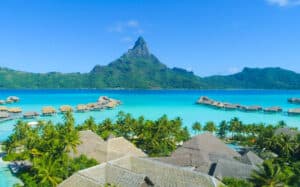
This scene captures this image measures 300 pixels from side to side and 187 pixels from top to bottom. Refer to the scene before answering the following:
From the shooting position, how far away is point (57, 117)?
63625mm

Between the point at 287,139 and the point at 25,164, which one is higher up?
the point at 287,139

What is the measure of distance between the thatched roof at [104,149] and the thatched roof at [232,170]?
7.20 m

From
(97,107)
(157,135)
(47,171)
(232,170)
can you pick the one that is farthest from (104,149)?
(97,107)

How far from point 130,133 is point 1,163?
44.4 feet

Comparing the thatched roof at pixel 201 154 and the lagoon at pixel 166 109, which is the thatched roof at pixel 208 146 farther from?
the lagoon at pixel 166 109

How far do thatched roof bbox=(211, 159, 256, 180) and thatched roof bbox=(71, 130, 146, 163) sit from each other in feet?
23.6

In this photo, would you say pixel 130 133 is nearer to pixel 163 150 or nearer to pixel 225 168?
pixel 163 150

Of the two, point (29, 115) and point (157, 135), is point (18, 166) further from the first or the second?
point (29, 115)

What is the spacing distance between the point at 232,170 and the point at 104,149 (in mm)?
9985

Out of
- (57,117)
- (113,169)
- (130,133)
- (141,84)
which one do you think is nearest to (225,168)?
(113,169)

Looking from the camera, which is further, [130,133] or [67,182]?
[130,133]

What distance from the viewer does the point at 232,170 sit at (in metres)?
20.8

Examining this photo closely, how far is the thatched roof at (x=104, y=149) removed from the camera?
79.1ft

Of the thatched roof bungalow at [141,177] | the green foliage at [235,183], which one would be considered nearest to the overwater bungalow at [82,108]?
the thatched roof bungalow at [141,177]
